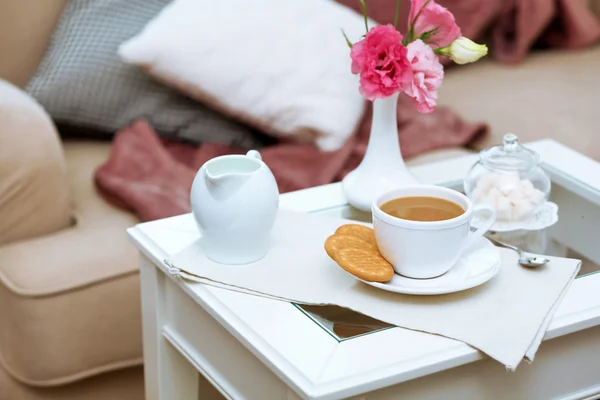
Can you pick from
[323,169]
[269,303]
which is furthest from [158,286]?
[323,169]

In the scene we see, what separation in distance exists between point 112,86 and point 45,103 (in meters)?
0.12

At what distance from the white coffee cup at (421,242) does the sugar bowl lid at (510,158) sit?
0.21 meters

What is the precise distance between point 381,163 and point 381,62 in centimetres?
16

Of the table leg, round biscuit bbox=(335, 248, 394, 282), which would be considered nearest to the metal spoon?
round biscuit bbox=(335, 248, 394, 282)

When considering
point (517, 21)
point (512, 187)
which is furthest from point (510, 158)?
point (517, 21)

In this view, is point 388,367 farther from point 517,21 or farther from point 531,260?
point 517,21

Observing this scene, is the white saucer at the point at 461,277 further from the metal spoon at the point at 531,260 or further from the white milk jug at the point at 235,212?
the white milk jug at the point at 235,212

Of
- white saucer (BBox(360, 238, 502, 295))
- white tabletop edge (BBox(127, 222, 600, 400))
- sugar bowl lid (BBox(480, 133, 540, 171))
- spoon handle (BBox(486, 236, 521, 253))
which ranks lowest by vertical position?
spoon handle (BBox(486, 236, 521, 253))

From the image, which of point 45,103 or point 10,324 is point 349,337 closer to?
point 10,324

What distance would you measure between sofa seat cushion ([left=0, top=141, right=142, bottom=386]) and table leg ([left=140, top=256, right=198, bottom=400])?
0.66 feet

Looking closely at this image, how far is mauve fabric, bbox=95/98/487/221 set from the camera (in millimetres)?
1423

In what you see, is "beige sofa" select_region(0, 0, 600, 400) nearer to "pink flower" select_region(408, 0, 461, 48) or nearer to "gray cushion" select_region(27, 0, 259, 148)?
"gray cushion" select_region(27, 0, 259, 148)

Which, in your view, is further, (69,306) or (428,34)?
(69,306)

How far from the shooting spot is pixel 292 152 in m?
1.57
